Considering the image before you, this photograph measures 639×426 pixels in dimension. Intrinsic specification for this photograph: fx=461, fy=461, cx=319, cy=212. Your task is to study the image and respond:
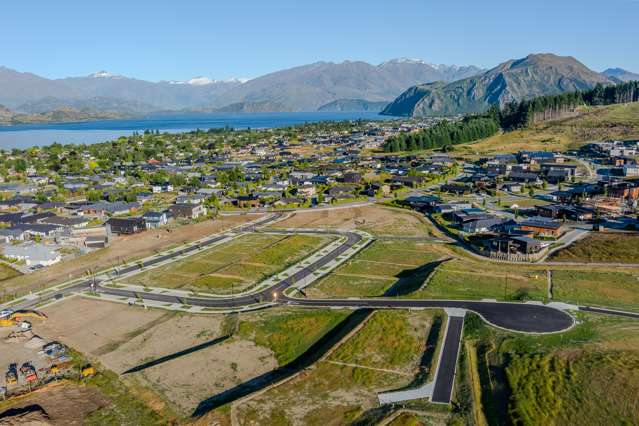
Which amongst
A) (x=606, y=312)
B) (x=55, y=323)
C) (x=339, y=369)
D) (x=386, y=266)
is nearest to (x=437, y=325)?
(x=339, y=369)

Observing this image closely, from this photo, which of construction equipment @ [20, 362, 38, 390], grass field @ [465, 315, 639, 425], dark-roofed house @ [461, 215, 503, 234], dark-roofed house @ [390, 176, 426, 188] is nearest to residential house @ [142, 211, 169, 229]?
construction equipment @ [20, 362, 38, 390]

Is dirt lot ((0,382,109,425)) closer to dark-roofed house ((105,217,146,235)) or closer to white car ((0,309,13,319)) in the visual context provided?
white car ((0,309,13,319))

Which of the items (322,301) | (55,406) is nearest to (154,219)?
(322,301)

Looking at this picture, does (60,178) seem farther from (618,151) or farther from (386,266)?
(618,151)

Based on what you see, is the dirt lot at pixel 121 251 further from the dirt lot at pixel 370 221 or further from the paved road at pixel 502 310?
the paved road at pixel 502 310

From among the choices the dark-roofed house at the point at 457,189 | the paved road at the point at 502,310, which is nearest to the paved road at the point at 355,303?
the paved road at the point at 502,310

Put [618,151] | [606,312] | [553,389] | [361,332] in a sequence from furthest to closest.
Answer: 1. [618,151]
2. [606,312]
3. [361,332]
4. [553,389]
